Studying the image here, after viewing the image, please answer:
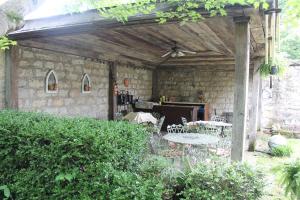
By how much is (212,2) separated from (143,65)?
6.70 m

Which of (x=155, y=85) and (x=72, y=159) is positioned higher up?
(x=155, y=85)

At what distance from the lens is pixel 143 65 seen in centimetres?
974

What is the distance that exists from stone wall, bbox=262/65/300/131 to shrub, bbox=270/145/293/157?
126 inches

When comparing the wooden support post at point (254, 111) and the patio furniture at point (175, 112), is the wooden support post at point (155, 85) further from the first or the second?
the wooden support post at point (254, 111)

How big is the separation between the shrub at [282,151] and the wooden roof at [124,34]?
7.94 ft

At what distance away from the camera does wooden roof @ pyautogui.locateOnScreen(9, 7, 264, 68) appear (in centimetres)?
400

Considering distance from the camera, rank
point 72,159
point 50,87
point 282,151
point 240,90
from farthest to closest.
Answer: point 282,151 < point 50,87 < point 240,90 < point 72,159

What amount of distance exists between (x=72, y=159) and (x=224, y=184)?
155cm

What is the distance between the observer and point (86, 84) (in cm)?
702

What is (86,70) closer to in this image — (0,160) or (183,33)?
(183,33)

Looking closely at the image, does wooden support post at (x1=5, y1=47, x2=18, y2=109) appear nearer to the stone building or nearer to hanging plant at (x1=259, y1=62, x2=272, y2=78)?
the stone building

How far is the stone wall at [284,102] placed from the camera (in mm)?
9273

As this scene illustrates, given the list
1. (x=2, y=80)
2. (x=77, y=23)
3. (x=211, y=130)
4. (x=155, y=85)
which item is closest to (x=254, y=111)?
(x=211, y=130)

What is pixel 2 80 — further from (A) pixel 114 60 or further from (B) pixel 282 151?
(B) pixel 282 151
